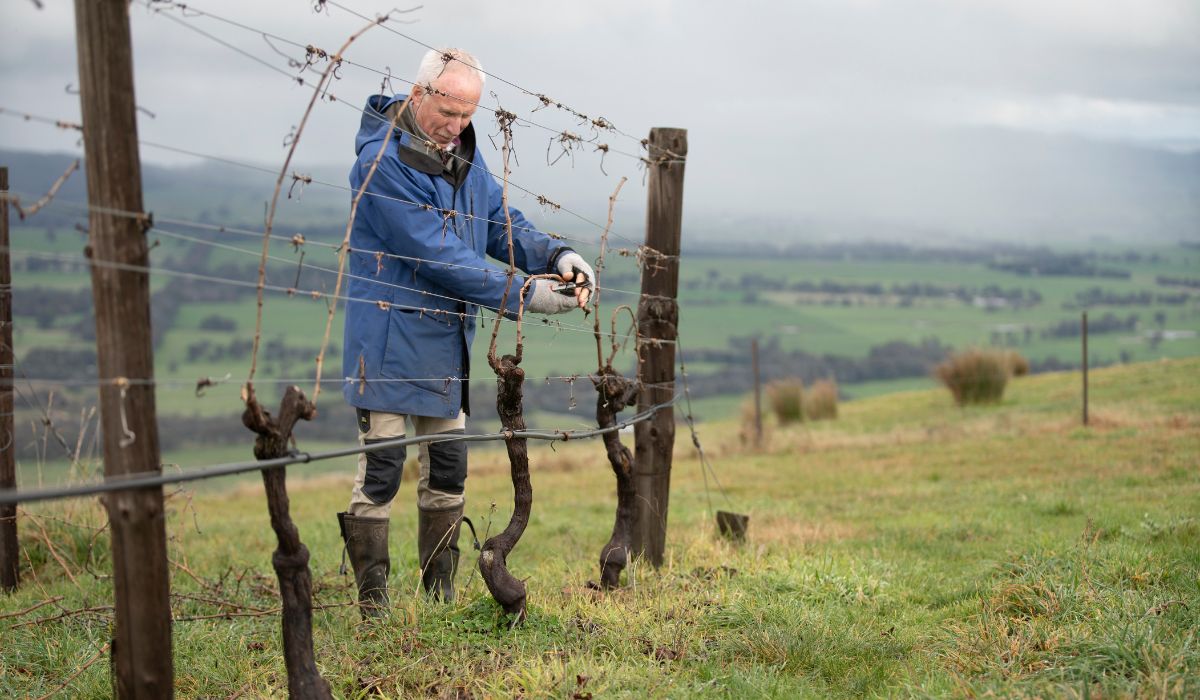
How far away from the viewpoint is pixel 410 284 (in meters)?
4.54

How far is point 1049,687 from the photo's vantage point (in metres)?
3.21

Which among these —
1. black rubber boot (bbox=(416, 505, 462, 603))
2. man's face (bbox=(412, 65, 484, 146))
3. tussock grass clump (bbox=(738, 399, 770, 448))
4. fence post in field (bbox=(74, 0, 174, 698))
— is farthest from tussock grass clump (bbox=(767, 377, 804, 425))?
fence post in field (bbox=(74, 0, 174, 698))

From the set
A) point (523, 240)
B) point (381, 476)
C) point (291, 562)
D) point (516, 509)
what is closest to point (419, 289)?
point (523, 240)

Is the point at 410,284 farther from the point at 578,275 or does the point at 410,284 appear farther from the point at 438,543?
the point at 438,543

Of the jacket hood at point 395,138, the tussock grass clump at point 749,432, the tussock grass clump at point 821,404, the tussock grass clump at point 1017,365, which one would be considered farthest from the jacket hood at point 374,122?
the tussock grass clump at point 1017,365

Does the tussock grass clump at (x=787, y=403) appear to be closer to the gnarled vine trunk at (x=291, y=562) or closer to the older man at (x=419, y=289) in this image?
the older man at (x=419, y=289)

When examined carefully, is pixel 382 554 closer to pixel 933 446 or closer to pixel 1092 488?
pixel 1092 488

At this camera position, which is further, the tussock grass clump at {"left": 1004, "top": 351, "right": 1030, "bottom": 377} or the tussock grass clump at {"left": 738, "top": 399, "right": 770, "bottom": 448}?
the tussock grass clump at {"left": 1004, "top": 351, "right": 1030, "bottom": 377}

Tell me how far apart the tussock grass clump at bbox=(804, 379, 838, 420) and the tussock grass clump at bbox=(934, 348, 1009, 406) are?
2.28m

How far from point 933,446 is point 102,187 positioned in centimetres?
1341

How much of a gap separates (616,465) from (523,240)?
1.24m

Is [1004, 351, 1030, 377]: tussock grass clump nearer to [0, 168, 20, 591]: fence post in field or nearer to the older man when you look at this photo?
the older man

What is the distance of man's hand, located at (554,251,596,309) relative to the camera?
15.7 ft

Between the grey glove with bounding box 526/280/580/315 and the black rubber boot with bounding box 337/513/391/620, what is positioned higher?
the grey glove with bounding box 526/280/580/315
